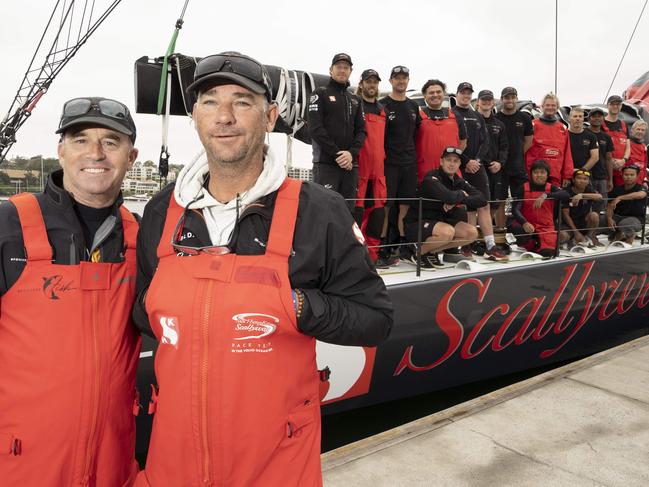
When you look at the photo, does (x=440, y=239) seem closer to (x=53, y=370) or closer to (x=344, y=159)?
(x=344, y=159)

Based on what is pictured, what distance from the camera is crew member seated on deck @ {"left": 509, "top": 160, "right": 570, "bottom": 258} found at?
5.18 metres

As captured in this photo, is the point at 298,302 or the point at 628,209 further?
the point at 628,209

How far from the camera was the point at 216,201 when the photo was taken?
145 cm

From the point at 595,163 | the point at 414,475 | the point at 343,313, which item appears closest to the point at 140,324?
the point at 343,313

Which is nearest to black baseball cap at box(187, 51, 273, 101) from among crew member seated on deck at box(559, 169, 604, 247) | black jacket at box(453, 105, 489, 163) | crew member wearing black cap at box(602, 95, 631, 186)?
black jacket at box(453, 105, 489, 163)

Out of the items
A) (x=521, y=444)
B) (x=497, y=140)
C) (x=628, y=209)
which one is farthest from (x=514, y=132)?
(x=521, y=444)

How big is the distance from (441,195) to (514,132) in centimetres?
210

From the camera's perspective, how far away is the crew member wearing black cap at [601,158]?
6627 millimetres

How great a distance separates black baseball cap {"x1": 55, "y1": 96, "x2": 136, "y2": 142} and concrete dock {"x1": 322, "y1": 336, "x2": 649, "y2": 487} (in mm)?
1847

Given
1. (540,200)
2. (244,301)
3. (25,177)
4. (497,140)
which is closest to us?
(244,301)

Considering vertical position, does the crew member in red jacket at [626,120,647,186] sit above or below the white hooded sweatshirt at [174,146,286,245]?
above

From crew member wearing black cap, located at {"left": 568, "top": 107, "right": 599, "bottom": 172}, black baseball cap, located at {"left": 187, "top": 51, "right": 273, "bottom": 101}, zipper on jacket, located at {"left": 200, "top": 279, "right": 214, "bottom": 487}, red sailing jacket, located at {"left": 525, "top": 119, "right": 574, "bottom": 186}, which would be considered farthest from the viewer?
crew member wearing black cap, located at {"left": 568, "top": 107, "right": 599, "bottom": 172}

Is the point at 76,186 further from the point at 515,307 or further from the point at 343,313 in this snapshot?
the point at 515,307

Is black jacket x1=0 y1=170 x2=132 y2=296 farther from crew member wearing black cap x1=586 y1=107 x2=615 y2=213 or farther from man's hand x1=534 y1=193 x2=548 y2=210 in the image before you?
crew member wearing black cap x1=586 y1=107 x2=615 y2=213
